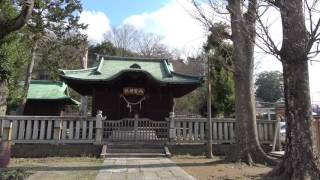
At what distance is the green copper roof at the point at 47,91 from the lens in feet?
81.3

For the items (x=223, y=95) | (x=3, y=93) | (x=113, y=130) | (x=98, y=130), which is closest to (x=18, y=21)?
(x=3, y=93)

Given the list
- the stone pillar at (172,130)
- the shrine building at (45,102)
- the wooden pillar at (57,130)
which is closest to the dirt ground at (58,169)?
the wooden pillar at (57,130)

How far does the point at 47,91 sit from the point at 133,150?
13.0 m

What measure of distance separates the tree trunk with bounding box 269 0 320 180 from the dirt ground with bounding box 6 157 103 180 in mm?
5061

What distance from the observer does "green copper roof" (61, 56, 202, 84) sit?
17500mm

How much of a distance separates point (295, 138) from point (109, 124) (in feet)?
30.6

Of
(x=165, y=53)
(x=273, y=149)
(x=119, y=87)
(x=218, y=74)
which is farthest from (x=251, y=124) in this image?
(x=165, y=53)

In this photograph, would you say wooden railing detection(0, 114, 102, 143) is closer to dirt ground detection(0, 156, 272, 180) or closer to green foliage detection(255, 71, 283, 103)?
dirt ground detection(0, 156, 272, 180)

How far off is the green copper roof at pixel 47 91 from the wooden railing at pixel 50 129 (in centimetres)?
955

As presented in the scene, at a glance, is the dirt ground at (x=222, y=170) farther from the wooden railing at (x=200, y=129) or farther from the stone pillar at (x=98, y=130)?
the stone pillar at (x=98, y=130)

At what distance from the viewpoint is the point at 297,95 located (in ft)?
27.9

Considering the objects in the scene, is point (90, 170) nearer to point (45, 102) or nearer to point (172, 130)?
point (172, 130)

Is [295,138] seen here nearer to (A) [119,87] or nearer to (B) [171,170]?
(B) [171,170]

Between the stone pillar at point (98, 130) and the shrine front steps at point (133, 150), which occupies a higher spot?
the stone pillar at point (98, 130)
